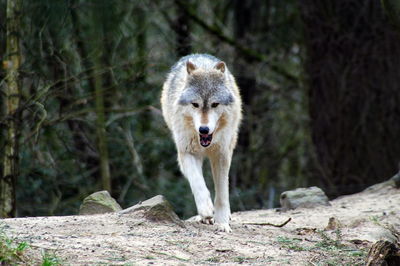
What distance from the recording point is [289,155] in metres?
14.5

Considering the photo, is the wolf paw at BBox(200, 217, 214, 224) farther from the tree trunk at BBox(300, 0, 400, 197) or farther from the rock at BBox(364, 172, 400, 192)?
the tree trunk at BBox(300, 0, 400, 197)

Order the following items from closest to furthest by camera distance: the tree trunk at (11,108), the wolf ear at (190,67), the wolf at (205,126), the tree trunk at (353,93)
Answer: the wolf at (205,126) < the wolf ear at (190,67) < the tree trunk at (11,108) < the tree trunk at (353,93)

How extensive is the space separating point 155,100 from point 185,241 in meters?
6.69

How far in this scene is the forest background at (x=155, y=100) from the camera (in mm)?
9109

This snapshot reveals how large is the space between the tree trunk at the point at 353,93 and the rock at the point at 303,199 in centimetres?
280

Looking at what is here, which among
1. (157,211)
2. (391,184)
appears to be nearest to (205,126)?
(157,211)

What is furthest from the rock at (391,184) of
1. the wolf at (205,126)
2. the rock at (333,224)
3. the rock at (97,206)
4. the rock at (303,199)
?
the rock at (97,206)

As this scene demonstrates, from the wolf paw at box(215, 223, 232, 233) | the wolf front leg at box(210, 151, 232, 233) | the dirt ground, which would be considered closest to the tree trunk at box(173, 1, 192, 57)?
the wolf front leg at box(210, 151, 232, 233)

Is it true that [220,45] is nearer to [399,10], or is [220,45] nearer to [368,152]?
[368,152]

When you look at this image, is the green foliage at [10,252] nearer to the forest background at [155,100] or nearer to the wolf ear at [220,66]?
the wolf ear at [220,66]

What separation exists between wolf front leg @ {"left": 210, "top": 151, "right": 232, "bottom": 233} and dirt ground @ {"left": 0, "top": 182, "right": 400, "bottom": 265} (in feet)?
0.52

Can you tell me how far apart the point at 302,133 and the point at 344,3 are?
144 inches

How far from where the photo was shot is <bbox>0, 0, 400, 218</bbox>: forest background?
9109mm

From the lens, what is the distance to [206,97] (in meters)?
6.55
